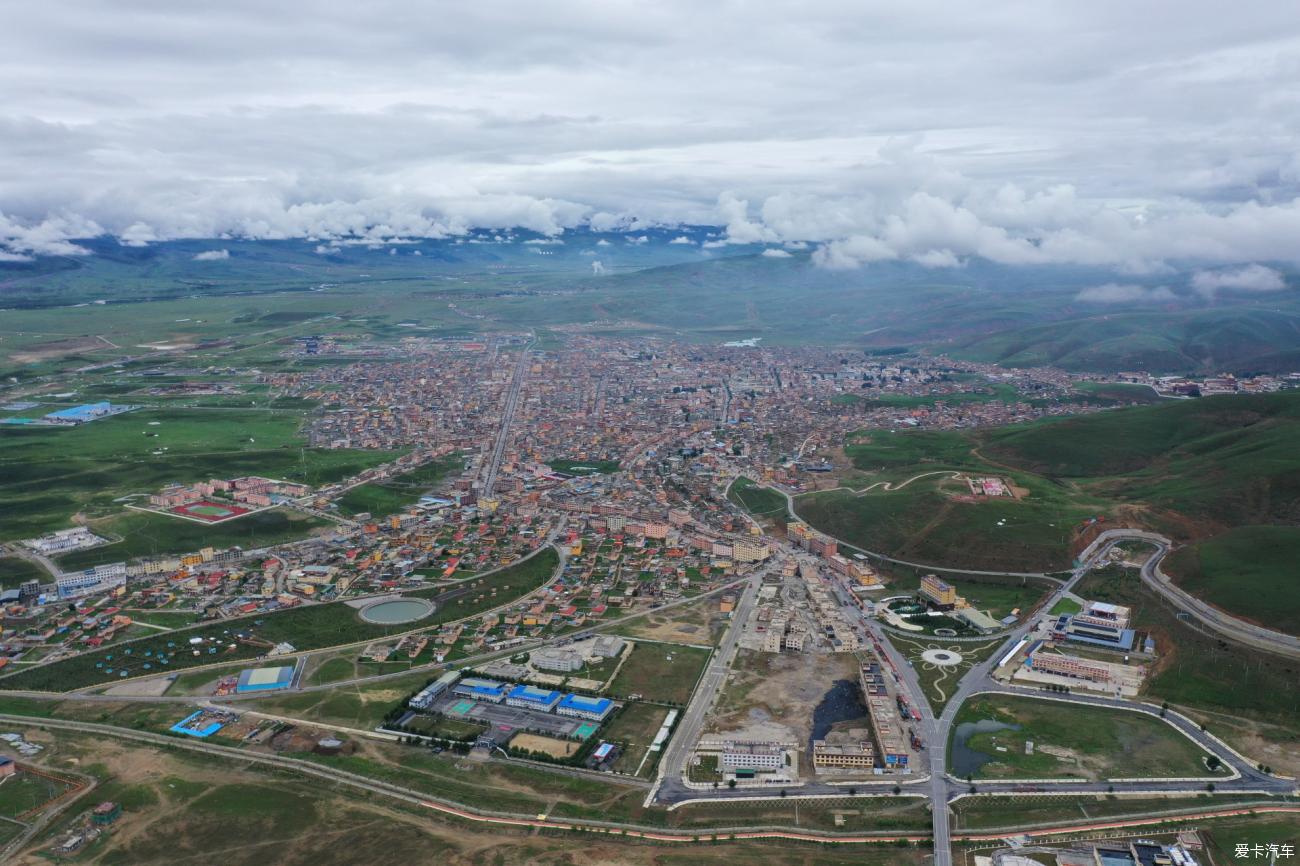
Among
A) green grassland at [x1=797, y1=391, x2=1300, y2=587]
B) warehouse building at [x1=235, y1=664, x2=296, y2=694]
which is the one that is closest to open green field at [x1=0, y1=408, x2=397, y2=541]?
warehouse building at [x1=235, y1=664, x2=296, y2=694]

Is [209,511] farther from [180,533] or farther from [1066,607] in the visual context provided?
[1066,607]

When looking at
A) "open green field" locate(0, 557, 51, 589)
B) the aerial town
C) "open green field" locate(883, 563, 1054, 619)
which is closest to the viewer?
the aerial town

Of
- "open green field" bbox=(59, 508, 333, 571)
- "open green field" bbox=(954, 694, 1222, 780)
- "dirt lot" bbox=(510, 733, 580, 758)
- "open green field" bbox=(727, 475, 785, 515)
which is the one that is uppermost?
"open green field" bbox=(727, 475, 785, 515)

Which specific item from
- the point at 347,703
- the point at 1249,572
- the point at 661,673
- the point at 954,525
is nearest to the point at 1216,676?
the point at 1249,572

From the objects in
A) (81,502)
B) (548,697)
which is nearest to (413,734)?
(548,697)

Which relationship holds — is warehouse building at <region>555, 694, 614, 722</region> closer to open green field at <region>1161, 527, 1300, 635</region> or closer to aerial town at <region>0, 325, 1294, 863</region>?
aerial town at <region>0, 325, 1294, 863</region>

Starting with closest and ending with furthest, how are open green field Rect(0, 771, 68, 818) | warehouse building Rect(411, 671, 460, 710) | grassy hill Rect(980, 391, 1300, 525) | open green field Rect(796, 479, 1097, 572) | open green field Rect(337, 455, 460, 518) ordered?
1. open green field Rect(0, 771, 68, 818)
2. warehouse building Rect(411, 671, 460, 710)
3. open green field Rect(796, 479, 1097, 572)
4. grassy hill Rect(980, 391, 1300, 525)
5. open green field Rect(337, 455, 460, 518)

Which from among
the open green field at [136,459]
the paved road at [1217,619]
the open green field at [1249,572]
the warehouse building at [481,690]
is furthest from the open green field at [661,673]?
the open green field at [136,459]

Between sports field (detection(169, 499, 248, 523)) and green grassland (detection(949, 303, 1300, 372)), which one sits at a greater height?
green grassland (detection(949, 303, 1300, 372))

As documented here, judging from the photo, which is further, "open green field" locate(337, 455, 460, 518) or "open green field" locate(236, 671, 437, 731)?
"open green field" locate(337, 455, 460, 518)
